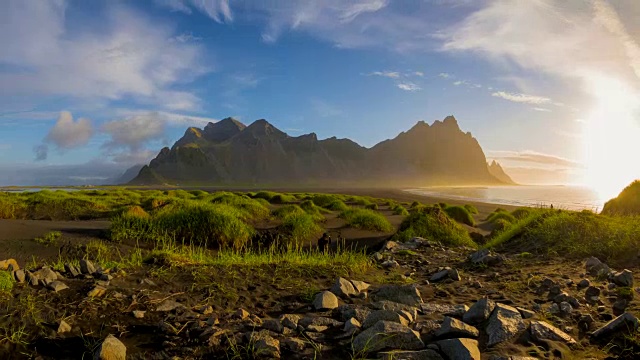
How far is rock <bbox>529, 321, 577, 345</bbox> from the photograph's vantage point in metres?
4.26

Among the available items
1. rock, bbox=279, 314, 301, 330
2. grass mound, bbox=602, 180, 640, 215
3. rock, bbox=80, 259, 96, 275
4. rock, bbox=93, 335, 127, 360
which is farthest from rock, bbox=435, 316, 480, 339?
grass mound, bbox=602, 180, 640, 215

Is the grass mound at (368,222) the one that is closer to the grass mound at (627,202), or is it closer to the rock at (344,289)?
the grass mound at (627,202)

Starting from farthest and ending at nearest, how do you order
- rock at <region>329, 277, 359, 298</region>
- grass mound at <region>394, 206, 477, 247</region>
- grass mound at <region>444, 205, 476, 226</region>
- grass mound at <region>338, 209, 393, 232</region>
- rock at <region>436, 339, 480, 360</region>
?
grass mound at <region>444, 205, 476, 226</region> → grass mound at <region>338, 209, 393, 232</region> → grass mound at <region>394, 206, 477, 247</region> → rock at <region>329, 277, 359, 298</region> → rock at <region>436, 339, 480, 360</region>

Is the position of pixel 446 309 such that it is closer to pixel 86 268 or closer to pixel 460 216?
pixel 86 268

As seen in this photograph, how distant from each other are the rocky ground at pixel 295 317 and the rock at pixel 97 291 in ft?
0.04

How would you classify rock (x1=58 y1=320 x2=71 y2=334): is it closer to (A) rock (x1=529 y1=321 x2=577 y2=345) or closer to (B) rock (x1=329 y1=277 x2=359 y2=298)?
(B) rock (x1=329 y1=277 x2=359 y2=298)

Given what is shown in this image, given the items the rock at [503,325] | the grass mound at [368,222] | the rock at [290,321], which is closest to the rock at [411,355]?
the rock at [503,325]

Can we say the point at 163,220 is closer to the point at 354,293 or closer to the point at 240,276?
the point at 240,276

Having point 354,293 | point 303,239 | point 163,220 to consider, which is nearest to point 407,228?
point 303,239

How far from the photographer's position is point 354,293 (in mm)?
6051

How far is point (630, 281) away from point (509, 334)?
→ 3494 mm

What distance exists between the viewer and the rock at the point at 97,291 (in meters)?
5.02

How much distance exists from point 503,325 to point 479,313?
0.36m

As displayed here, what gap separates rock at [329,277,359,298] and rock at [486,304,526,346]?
207 centimetres
